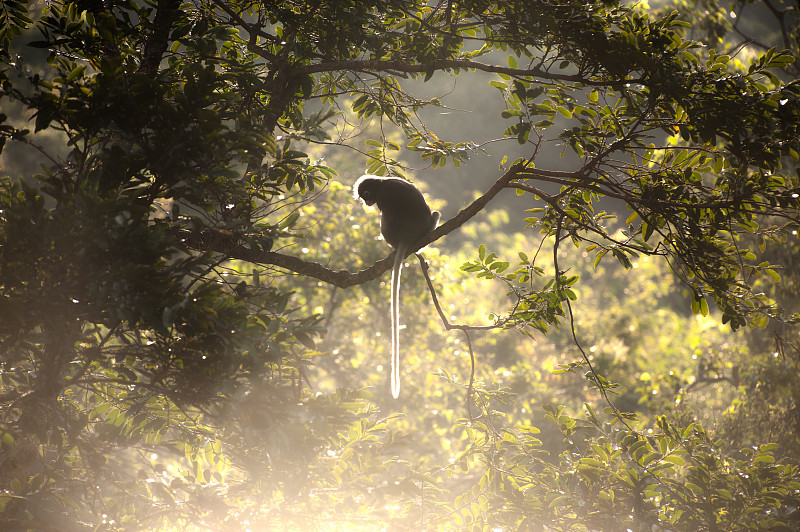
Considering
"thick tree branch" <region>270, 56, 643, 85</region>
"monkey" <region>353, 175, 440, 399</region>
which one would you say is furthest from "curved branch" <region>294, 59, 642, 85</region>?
"monkey" <region>353, 175, 440, 399</region>

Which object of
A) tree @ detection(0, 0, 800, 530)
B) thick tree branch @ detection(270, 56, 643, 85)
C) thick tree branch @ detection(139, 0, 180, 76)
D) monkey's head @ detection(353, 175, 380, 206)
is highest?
monkey's head @ detection(353, 175, 380, 206)

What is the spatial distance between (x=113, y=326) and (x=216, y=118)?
895 millimetres

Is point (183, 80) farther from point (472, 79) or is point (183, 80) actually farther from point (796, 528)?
point (472, 79)

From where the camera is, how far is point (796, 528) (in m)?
3.37

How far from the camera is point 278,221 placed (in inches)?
108

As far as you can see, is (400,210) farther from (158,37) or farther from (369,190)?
(158,37)

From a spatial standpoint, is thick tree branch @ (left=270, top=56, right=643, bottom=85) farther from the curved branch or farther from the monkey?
the monkey

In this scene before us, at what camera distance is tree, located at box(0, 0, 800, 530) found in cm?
215

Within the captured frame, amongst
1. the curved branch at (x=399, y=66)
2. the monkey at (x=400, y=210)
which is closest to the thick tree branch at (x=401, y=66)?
the curved branch at (x=399, y=66)

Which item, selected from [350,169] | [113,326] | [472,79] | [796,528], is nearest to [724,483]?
[796,528]

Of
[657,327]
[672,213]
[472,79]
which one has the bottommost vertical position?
Answer: [672,213]

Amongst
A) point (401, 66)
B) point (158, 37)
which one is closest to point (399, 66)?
point (401, 66)

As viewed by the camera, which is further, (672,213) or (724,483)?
(724,483)

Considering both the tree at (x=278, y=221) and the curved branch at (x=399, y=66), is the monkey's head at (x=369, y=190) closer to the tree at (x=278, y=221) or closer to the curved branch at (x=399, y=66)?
the tree at (x=278, y=221)
